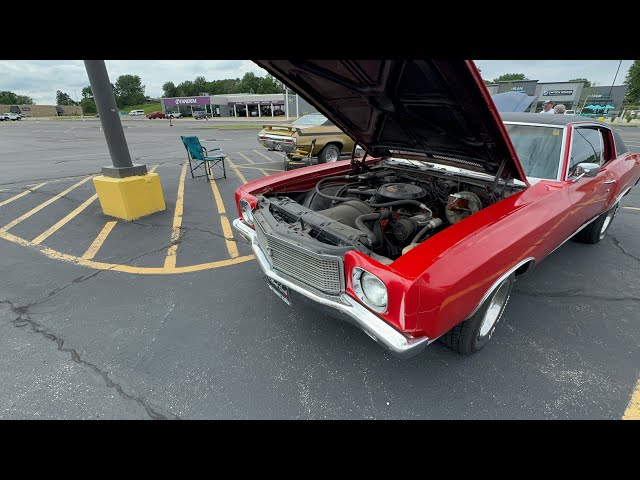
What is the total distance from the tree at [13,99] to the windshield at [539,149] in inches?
5131

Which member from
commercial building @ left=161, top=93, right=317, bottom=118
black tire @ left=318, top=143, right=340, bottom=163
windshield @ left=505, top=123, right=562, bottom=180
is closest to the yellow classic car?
black tire @ left=318, top=143, right=340, bottom=163

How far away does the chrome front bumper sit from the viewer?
1630 mm

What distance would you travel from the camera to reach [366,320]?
176cm

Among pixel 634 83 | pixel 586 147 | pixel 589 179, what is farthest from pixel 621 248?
pixel 634 83

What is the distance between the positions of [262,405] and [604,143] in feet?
15.5

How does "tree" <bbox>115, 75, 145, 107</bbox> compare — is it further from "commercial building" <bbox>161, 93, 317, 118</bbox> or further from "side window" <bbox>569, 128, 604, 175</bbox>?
"side window" <bbox>569, 128, 604, 175</bbox>

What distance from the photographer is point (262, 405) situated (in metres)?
1.92

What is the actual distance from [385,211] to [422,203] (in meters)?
0.46

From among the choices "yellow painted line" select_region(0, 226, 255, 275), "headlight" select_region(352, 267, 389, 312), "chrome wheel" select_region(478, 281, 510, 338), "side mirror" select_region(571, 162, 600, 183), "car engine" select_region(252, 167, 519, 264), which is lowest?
"yellow painted line" select_region(0, 226, 255, 275)

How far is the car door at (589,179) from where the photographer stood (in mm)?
2723

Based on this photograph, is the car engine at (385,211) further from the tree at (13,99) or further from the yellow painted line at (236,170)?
the tree at (13,99)

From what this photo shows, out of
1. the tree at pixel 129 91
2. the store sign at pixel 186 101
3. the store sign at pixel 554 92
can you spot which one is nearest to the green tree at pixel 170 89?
the tree at pixel 129 91

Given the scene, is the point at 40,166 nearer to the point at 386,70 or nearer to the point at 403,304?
the point at 386,70

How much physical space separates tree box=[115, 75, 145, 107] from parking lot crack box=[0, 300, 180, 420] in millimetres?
111191
